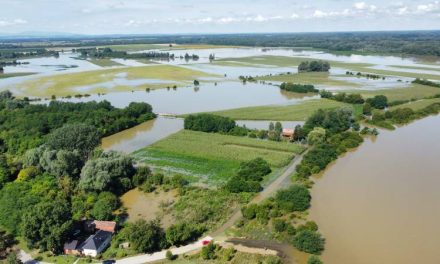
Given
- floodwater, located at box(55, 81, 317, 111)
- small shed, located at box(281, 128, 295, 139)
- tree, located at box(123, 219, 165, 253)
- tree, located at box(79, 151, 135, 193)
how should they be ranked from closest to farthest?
tree, located at box(123, 219, 165, 253)
tree, located at box(79, 151, 135, 193)
small shed, located at box(281, 128, 295, 139)
floodwater, located at box(55, 81, 317, 111)

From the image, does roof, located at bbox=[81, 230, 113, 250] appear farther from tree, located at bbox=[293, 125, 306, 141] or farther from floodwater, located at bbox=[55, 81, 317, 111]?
floodwater, located at bbox=[55, 81, 317, 111]

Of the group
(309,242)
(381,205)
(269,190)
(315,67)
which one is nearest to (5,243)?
(309,242)

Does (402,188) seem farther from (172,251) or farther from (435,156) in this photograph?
(172,251)

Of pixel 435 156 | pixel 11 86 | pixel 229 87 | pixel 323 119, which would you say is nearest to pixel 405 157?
pixel 435 156

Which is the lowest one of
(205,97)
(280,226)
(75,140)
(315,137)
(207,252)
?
(207,252)

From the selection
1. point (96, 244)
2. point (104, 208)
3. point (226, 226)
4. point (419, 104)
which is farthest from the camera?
point (419, 104)

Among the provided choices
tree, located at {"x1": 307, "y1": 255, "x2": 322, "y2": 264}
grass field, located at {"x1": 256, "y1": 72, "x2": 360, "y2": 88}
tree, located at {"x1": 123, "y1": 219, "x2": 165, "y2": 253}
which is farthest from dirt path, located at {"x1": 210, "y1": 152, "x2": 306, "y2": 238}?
grass field, located at {"x1": 256, "y1": 72, "x2": 360, "y2": 88}

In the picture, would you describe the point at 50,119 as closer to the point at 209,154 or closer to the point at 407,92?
the point at 209,154
